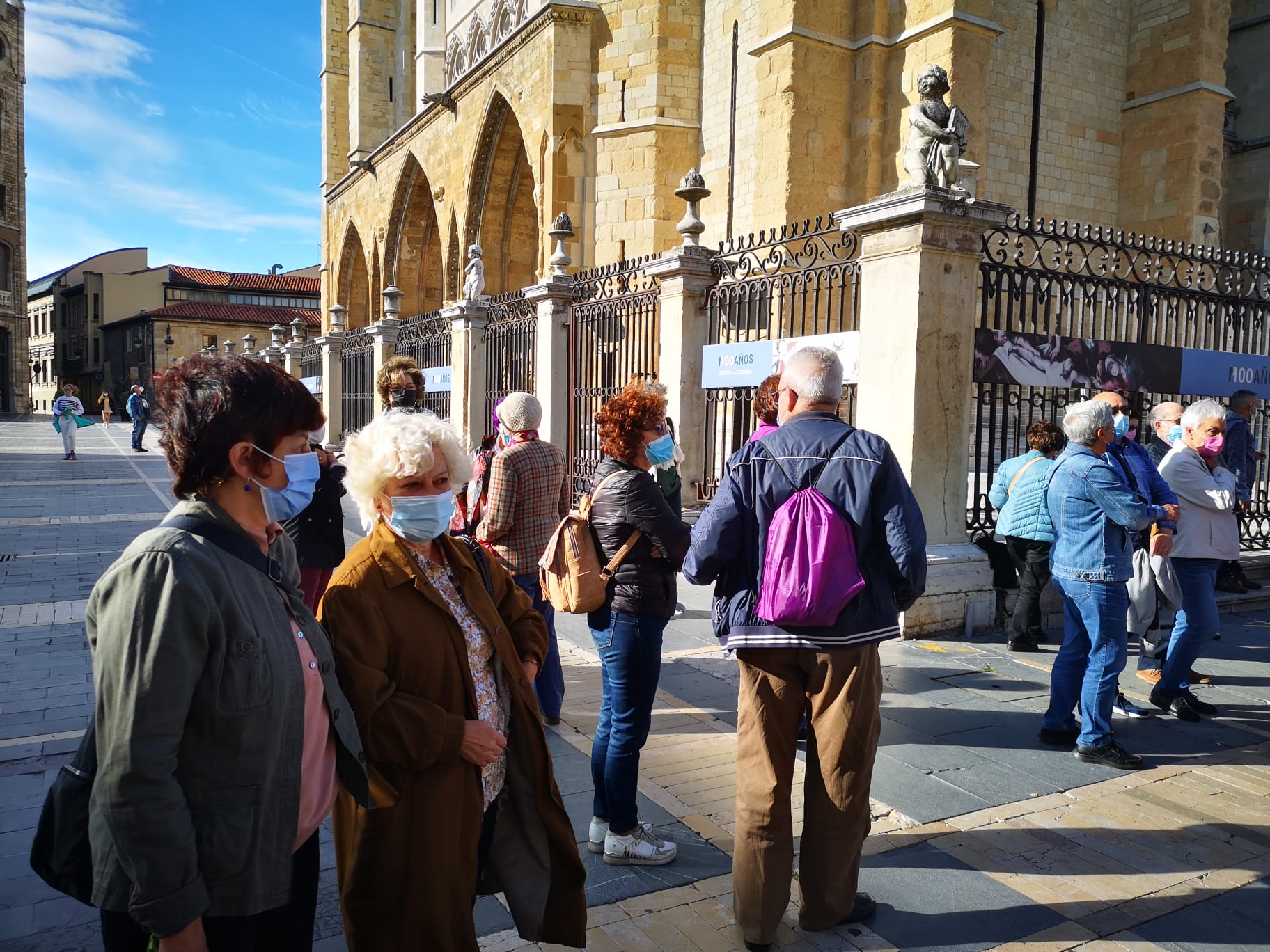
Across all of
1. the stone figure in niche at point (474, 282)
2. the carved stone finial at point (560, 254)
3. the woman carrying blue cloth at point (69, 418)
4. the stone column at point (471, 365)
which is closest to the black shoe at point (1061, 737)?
the carved stone finial at point (560, 254)

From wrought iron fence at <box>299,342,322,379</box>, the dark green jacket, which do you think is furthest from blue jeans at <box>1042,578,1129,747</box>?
wrought iron fence at <box>299,342,322,379</box>

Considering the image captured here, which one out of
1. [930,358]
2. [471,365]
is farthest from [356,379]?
[930,358]

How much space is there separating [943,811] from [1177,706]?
2.22 meters

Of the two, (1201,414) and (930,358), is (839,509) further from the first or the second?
(930,358)

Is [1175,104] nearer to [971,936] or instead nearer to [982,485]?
[982,485]

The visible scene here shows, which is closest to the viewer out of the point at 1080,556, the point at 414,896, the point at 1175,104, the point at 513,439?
the point at 414,896

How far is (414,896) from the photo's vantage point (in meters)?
2.14

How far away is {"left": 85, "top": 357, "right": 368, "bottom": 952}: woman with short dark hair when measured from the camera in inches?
65.1

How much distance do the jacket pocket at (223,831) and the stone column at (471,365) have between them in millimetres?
12608

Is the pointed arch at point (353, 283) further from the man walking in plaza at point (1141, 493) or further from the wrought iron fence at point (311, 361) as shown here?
the man walking in plaza at point (1141, 493)

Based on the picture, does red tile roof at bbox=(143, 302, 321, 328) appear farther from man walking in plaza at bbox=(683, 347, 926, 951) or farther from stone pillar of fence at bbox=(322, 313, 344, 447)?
man walking in plaza at bbox=(683, 347, 926, 951)

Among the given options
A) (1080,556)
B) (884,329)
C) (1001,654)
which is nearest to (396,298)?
(884,329)

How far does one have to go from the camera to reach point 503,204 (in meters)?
23.4

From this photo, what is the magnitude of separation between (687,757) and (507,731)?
2.15 meters
